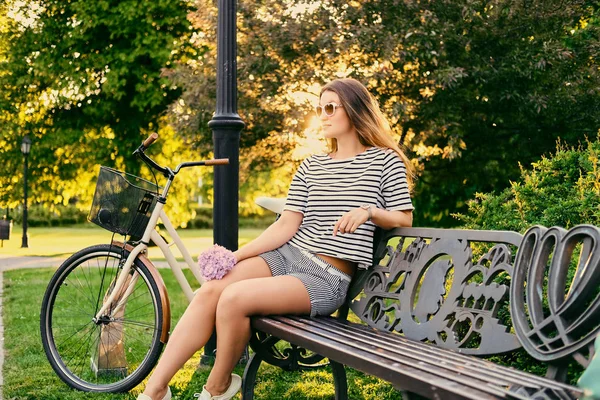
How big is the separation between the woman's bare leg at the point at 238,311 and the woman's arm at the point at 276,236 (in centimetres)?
43

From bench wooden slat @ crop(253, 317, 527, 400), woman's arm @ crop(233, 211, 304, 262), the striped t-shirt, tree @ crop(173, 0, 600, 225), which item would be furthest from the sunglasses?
tree @ crop(173, 0, 600, 225)

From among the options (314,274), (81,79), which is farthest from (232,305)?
(81,79)

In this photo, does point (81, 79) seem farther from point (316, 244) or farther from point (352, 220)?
point (352, 220)

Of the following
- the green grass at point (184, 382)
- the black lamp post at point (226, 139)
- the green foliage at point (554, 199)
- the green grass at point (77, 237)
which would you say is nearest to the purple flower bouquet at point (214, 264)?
the green grass at point (184, 382)

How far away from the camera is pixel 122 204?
162 inches

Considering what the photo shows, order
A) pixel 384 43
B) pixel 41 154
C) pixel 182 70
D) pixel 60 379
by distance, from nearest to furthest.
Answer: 1. pixel 60 379
2. pixel 384 43
3. pixel 182 70
4. pixel 41 154

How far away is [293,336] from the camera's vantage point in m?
2.99

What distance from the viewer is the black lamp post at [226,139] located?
4844mm

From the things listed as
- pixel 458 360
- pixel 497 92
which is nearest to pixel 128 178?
pixel 458 360

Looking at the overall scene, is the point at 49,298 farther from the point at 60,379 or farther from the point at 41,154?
the point at 41,154

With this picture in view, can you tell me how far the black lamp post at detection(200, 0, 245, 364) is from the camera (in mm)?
4844

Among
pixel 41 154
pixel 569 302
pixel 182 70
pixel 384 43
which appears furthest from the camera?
pixel 41 154

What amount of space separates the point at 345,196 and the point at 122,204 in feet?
4.23

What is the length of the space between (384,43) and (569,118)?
7.98ft
